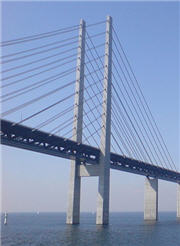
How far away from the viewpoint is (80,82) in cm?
5019

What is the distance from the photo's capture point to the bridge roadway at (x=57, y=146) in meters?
37.9

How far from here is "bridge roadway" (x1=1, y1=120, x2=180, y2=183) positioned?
3788cm

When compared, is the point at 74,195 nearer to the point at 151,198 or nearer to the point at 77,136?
the point at 77,136

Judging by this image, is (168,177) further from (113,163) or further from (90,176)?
(90,176)

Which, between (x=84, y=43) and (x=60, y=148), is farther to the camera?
(x=84, y=43)

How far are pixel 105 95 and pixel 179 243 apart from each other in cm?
2071

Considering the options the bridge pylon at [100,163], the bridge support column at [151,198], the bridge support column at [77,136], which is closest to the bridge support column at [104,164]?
the bridge pylon at [100,163]

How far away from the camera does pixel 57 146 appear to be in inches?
1753

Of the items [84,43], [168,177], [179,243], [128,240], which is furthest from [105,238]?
[168,177]

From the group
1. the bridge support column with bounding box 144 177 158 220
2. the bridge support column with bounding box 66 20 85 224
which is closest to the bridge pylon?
the bridge support column with bounding box 66 20 85 224

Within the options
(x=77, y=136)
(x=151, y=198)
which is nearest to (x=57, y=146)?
(x=77, y=136)

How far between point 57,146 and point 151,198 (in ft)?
96.6

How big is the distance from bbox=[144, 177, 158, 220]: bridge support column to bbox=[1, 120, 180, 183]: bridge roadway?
3030mm

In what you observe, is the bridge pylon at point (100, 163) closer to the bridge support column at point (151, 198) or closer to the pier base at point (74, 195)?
the pier base at point (74, 195)
